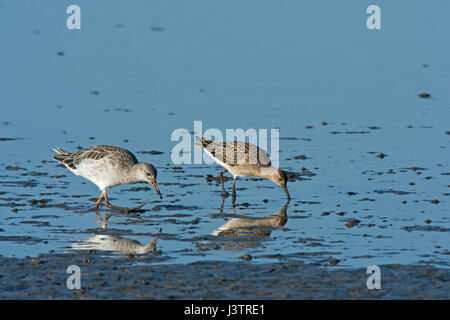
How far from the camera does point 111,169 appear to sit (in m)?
15.2

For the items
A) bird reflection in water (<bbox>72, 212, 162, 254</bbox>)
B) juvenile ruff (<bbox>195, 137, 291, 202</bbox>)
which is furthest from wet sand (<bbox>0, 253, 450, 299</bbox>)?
juvenile ruff (<bbox>195, 137, 291, 202</bbox>)

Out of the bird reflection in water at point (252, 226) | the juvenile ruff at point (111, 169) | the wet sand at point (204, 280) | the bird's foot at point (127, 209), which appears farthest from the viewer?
the juvenile ruff at point (111, 169)

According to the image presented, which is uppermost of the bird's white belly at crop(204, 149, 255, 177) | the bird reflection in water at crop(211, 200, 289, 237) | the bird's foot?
the bird's white belly at crop(204, 149, 255, 177)

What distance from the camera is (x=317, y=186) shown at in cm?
1664

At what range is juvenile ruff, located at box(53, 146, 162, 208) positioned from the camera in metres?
15.1

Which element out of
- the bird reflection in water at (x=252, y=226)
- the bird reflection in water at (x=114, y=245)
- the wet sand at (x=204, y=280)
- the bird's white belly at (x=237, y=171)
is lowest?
the wet sand at (x=204, y=280)

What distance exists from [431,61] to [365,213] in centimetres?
1316

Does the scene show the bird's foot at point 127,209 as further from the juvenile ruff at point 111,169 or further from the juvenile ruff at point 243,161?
the juvenile ruff at point 243,161

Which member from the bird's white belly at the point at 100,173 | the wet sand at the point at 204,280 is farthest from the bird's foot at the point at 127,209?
the wet sand at the point at 204,280

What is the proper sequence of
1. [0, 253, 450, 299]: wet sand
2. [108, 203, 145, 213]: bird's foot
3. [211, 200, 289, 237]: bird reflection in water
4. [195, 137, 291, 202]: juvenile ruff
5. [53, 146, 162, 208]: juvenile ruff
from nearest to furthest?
1. [0, 253, 450, 299]: wet sand
2. [211, 200, 289, 237]: bird reflection in water
3. [108, 203, 145, 213]: bird's foot
4. [53, 146, 162, 208]: juvenile ruff
5. [195, 137, 291, 202]: juvenile ruff

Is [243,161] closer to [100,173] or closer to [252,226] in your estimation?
[100,173]

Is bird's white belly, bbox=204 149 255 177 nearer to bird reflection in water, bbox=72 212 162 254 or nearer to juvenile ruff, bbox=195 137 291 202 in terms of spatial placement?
juvenile ruff, bbox=195 137 291 202

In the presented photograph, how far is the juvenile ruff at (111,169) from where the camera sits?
49.6ft
